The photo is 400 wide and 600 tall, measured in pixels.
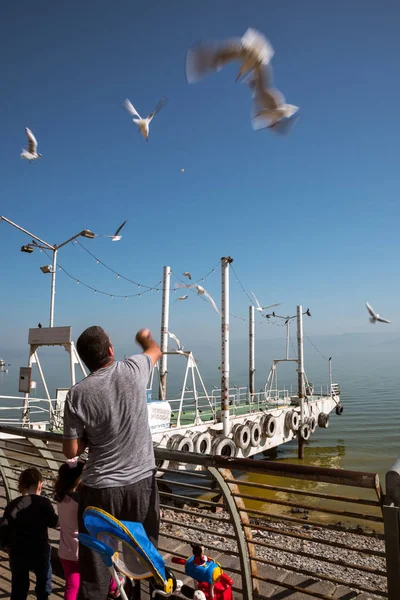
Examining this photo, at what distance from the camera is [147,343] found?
10.2 ft

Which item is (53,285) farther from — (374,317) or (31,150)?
(374,317)

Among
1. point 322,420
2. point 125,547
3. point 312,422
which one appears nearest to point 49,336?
point 125,547

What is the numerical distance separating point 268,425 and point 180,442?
27.5 feet

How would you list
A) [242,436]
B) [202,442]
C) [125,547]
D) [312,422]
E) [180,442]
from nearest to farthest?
[125,547], [180,442], [202,442], [242,436], [312,422]

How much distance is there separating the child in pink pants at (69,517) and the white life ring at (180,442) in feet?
43.0

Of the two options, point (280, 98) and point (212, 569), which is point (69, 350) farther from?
point (212, 569)

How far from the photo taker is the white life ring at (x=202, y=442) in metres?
Answer: 17.2

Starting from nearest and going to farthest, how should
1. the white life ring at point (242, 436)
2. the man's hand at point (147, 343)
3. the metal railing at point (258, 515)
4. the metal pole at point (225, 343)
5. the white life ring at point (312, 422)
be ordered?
the metal railing at point (258, 515), the man's hand at point (147, 343), the metal pole at point (225, 343), the white life ring at point (242, 436), the white life ring at point (312, 422)

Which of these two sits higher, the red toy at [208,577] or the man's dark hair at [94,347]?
the man's dark hair at [94,347]

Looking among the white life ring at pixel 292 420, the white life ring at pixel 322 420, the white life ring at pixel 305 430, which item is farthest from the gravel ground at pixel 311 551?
the white life ring at pixel 322 420

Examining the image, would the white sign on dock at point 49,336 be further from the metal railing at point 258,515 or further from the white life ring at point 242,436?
the metal railing at point 258,515

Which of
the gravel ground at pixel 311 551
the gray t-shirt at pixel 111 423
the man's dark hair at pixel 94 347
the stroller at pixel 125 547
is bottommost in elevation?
the gravel ground at pixel 311 551

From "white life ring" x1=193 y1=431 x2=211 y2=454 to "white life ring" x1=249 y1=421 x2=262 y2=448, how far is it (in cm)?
423

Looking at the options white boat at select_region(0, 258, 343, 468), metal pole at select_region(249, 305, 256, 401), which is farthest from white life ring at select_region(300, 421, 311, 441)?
metal pole at select_region(249, 305, 256, 401)
